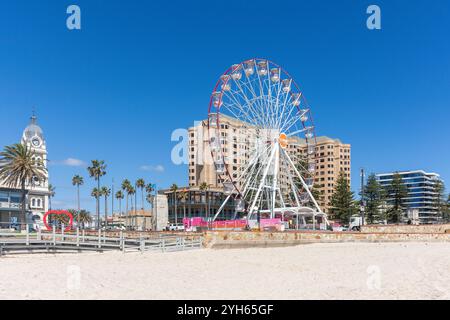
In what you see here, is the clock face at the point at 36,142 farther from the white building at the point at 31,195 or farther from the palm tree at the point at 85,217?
the palm tree at the point at 85,217

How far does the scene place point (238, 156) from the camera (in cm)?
7131

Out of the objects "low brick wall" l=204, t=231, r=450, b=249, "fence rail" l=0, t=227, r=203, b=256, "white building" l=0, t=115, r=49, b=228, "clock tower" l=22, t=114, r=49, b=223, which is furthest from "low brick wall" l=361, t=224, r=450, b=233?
"clock tower" l=22, t=114, r=49, b=223

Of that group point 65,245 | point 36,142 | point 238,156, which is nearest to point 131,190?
point 36,142

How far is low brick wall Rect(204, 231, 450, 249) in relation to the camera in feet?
140

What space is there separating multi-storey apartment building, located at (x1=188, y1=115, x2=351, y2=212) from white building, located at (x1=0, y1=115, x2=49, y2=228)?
3047cm

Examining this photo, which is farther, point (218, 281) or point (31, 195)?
point (31, 195)

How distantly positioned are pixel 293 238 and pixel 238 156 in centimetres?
A: 2335

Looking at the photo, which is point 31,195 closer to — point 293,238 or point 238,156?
point 238,156

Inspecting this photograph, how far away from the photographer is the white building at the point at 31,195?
80.1 m

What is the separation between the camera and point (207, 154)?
140 meters

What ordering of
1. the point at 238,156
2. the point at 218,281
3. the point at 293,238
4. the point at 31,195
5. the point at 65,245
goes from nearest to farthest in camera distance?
1. the point at 218,281
2. the point at 65,245
3. the point at 293,238
4. the point at 238,156
5. the point at 31,195

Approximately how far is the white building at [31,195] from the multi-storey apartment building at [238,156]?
100.0 ft
